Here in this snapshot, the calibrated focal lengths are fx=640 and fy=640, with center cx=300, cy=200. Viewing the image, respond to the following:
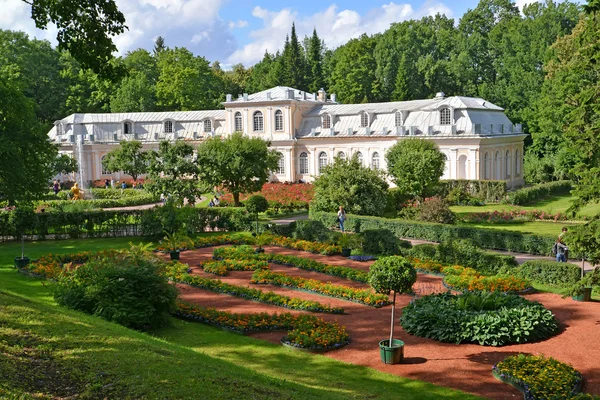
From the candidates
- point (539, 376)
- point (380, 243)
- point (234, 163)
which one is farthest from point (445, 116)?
point (539, 376)

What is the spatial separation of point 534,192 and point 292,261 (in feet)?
83.0

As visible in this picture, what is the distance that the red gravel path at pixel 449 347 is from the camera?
1211 centimetres

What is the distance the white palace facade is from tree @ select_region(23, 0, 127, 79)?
3338 cm

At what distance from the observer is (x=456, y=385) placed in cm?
1177

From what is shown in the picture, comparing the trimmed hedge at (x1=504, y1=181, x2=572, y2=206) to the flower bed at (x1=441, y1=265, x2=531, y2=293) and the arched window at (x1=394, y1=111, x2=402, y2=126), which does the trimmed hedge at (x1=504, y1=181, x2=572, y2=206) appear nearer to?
the arched window at (x1=394, y1=111, x2=402, y2=126)

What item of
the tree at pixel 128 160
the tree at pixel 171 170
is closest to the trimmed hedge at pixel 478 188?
the tree at pixel 171 170

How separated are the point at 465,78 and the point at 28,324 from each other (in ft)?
196

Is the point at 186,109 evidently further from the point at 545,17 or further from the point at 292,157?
the point at 545,17

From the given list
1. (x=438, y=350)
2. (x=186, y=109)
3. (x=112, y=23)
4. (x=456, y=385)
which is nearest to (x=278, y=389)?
(x=456, y=385)

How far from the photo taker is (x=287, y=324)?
49.8 ft

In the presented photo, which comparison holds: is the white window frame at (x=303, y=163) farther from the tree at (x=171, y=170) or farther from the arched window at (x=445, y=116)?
the tree at (x=171, y=170)

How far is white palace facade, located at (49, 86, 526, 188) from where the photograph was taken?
4581cm

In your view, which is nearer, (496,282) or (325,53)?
(496,282)

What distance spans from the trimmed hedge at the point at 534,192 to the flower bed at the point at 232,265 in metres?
23.3
